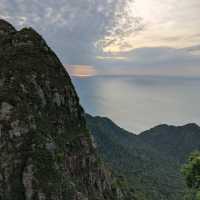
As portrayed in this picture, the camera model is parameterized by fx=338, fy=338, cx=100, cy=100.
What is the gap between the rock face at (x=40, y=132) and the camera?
57156 mm

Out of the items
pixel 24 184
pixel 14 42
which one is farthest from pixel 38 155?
pixel 14 42

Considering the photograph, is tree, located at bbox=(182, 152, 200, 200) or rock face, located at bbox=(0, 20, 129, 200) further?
rock face, located at bbox=(0, 20, 129, 200)

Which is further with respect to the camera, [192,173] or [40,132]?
[40,132]

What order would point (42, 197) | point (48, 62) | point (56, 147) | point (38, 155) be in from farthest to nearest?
1. point (48, 62)
2. point (56, 147)
3. point (38, 155)
4. point (42, 197)

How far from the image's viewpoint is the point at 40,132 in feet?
208

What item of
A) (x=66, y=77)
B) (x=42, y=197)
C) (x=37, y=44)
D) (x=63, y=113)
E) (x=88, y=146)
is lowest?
(x=42, y=197)

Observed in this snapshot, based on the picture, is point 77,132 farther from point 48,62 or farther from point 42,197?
point 42,197

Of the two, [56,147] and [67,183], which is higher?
[56,147]

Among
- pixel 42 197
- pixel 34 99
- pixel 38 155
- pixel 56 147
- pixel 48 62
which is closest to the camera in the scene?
pixel 42 197

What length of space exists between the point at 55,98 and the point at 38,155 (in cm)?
1810

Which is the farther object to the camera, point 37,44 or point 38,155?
point 37,44

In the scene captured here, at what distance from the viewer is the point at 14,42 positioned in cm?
8050

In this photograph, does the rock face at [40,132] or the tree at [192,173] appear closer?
the tree at [192,173]

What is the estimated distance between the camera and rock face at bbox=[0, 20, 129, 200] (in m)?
57.2
